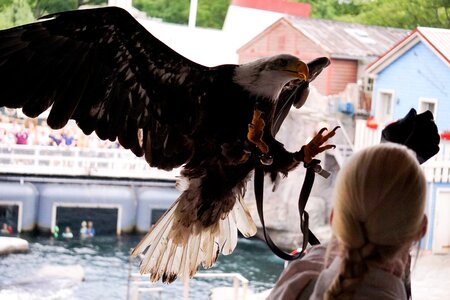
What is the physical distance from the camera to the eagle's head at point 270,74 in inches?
39.1

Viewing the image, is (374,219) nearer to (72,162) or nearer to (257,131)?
(257,131)

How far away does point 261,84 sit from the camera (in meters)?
1.02

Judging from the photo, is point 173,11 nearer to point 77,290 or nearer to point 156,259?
point 77,290

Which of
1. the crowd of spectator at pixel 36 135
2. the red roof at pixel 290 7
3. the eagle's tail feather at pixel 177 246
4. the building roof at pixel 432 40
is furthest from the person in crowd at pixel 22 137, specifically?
the eagle's tail feather at pixel 177 246

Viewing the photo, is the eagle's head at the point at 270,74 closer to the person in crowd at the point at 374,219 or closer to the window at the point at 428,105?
the person in crowd at the point at 374,219

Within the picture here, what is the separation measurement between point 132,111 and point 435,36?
6.24ft

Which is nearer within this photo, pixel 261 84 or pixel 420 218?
pixel 420 218

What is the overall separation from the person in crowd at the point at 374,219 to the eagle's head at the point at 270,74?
12.5 inches

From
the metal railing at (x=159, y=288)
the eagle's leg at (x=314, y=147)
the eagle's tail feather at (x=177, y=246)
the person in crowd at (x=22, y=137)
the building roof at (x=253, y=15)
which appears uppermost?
the building roof at (x=253, y=15)

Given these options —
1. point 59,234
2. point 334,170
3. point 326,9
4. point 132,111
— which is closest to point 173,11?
point 326,9

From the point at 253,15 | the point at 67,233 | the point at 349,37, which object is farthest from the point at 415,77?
the point at 67,233

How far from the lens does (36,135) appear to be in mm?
2992

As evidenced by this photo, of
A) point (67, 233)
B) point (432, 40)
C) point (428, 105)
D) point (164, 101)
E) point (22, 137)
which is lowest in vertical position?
point (67, 233)

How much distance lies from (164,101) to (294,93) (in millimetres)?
206
